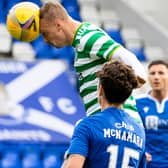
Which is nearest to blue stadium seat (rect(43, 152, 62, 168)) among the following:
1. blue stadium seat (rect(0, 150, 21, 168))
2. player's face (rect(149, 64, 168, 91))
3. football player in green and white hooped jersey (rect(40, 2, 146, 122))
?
blue stadium seat (rect(0, 150, 21, 168))

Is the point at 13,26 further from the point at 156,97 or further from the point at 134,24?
the point at 134,24

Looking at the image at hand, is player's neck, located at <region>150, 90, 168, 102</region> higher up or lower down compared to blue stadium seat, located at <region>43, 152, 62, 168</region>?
lower down

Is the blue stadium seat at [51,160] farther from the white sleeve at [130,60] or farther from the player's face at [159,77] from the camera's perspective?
the white sleeve at [130,60]

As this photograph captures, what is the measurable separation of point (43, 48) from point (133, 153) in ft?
20.9

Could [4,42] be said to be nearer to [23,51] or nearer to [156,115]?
[23,51]

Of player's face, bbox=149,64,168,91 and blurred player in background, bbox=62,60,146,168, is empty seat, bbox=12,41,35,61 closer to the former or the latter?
player's face, bbox=149,64,168,91

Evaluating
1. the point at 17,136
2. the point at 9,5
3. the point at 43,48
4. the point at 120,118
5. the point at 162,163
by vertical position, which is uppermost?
the point at 9,5

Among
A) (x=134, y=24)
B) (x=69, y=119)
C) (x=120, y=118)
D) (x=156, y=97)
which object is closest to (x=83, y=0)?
(x=134, y=24)

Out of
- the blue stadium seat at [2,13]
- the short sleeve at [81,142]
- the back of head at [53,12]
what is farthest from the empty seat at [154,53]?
the short sleeve at [81,142]

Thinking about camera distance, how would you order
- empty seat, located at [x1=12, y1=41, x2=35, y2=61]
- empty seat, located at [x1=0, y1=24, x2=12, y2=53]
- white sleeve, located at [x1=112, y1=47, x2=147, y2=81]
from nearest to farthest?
white sleeve, located at [x1=112, y1=47, x2=147, y2=81] < empty seat, located at [x1=12, y1=41, x2=35, y2=61] < empty seat, located at [x1=0, y1=24, x2=12, y2=53]

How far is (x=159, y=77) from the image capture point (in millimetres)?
5477

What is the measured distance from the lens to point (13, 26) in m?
4.16

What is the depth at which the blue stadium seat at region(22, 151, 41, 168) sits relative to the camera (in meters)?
7.67

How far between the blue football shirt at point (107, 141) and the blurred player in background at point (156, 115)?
6.52 feet
